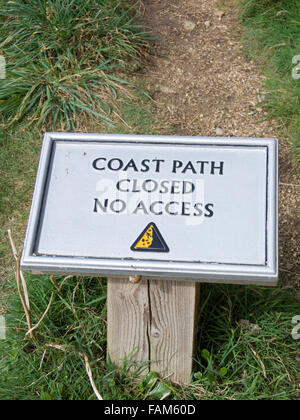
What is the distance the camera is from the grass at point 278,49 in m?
3.05

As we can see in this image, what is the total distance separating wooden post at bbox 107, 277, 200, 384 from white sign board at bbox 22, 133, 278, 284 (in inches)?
8.8

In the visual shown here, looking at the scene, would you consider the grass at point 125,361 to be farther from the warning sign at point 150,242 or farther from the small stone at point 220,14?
the small stone at point 220,14

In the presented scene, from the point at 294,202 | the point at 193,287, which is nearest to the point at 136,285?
the point at 193,287

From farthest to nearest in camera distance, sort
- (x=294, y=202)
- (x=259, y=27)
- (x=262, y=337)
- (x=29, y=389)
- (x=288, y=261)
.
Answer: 1. (x=259, y=27)
2. (x=294, y=202)
3. (x=288, y=261)
4. (x=262, y=337)
5. (x=29, y=389)

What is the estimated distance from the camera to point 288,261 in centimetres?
258

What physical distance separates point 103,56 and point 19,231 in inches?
49.6

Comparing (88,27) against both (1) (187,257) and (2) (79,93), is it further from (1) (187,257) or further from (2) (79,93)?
(1) (187,257)

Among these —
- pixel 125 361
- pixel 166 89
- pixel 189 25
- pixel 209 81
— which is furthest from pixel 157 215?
pixel 189 25

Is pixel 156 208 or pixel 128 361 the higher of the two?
pixel 156 208

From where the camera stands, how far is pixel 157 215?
5.24 feet

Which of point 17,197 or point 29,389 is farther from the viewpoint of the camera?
point 17,197

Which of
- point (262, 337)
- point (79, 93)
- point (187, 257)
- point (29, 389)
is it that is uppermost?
point (79, 93)

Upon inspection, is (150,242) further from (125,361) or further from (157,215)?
(125,361)

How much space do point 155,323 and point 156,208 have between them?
48cm
